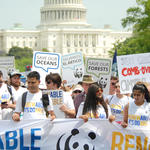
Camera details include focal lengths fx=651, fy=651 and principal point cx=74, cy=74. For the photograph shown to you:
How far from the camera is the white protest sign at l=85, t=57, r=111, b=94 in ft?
38.5

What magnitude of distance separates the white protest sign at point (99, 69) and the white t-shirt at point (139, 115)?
2904 millimetres

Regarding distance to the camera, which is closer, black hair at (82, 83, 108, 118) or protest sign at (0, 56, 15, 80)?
black hair at (82, 83, 108, 118)

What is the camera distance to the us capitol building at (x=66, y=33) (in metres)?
162

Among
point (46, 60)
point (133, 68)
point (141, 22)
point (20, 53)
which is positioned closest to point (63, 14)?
point (20, 53)

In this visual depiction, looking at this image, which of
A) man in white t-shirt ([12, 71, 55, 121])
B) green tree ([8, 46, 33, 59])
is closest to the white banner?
man in white t-shirt ([12, 71, 55, 121])

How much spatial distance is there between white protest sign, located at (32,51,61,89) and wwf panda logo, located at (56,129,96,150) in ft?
12.8

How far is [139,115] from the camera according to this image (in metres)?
8.58

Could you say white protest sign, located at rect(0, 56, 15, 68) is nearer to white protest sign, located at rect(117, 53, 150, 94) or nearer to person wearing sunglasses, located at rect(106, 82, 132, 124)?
white protest sign, located at rect(117, 53, 150, 94)

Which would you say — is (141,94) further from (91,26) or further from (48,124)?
(91,26)

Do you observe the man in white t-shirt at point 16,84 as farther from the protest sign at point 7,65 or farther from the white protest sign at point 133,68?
the protest sign at point 7,65

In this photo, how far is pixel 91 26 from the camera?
17700cm

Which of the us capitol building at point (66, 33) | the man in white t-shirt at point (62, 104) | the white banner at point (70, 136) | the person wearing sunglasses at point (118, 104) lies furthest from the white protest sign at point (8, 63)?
the us capitol building at point (66, 33)

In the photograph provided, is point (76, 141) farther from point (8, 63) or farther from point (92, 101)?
point (8, 63)

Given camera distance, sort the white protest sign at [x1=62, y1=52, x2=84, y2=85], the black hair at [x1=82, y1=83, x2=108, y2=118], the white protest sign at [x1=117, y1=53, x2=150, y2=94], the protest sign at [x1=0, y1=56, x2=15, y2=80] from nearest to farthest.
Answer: the black hair at [x1=82, y1=83, x2=108, y2=118]
the white protest sign at [x1=117, y1=53, x2=150, y2=94]
the white protest sign at [x1=62, y1=52, x2=84, y2=85]
the protest sign at [x1=0, y1=56, x2=15, y2=80]
